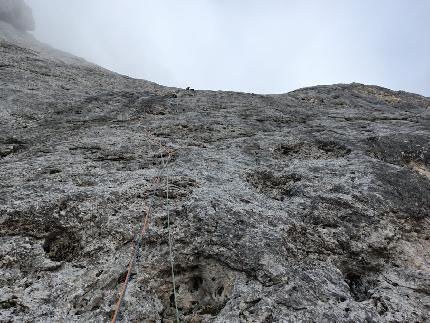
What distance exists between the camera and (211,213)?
307 inches

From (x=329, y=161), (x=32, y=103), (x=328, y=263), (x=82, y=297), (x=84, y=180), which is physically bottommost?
(x=82, y=297)

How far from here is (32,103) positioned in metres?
13.2

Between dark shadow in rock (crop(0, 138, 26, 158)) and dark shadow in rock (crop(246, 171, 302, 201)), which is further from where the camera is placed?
dark shadow in rock (crop(0, 138, 26, 158))

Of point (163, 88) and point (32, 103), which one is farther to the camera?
Result: point (163, 88)

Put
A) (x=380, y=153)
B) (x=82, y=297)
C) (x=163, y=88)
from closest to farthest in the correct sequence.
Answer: (x=82, y=297), (x=380, y=153), (x=163, y=88)

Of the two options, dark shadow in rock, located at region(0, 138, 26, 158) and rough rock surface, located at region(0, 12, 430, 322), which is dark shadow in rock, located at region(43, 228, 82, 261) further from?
dark shadow in rock, located at region(0, 138, 26, 158)

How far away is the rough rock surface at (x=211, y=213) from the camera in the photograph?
236 inches

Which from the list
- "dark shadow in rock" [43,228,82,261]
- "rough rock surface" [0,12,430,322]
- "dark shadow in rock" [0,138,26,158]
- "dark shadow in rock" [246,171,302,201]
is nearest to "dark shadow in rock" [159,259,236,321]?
"rough rock surface" [0,12,430,322]

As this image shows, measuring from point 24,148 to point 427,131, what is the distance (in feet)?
39.7

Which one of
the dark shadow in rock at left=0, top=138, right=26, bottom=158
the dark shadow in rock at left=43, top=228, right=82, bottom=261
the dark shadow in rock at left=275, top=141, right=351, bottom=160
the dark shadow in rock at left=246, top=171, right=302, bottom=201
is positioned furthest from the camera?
the dark shadow in rock at left=275, top=141, right=351, bottom=160

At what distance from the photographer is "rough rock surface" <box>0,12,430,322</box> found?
6.00 meters

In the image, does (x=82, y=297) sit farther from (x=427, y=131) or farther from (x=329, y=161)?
(x=427, y=131)

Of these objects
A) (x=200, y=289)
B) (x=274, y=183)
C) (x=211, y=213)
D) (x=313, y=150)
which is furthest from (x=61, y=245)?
(x=313, y=150)

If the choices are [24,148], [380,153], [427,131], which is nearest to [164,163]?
[24,148]
